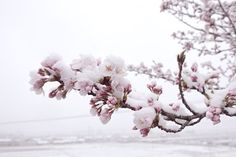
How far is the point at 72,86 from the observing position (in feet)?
5.66

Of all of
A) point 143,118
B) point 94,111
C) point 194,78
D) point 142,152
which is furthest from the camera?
point 142,152

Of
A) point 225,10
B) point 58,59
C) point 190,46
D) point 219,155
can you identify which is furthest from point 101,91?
point 219,155

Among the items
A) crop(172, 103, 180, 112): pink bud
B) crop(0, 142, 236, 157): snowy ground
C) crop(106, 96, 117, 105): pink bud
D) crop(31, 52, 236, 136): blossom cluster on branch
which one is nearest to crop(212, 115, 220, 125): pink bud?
crop(31, 52, 236, 136): blossom cluster on branch

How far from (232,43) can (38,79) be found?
5.11m

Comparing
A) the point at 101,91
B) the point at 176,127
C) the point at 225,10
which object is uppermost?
the point at 225,10

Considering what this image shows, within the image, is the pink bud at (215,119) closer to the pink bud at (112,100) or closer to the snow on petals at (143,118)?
the snow on petals at (143,118)

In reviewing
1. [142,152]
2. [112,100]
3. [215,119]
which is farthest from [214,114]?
[142,152]

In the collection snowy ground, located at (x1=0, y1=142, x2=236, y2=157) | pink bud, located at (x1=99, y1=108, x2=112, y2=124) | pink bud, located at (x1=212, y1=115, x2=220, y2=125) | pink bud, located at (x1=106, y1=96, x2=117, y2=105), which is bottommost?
snowy ground, located at (x1=0, y1=142, x2=236, y2=157)

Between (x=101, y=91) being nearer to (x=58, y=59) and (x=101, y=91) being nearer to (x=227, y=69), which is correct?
(x=58, y=59)

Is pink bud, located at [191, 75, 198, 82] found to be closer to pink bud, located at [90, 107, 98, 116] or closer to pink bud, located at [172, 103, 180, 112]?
pink bud, located at [172, 103, 180, 112]

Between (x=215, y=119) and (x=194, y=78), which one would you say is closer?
(x=215, y=119)

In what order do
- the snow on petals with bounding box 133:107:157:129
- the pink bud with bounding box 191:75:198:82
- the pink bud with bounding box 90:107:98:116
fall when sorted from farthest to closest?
the pink bud with bounding box 191:75:198:82 → the pink bud with bounding box 90:107:98:116 → the snow on petals with bounding box 133:107:157:129

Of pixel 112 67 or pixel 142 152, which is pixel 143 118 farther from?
A: pixel 142 152

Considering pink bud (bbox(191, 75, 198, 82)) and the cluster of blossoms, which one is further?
pink bud (bbox(191, 75, 198, 82))
